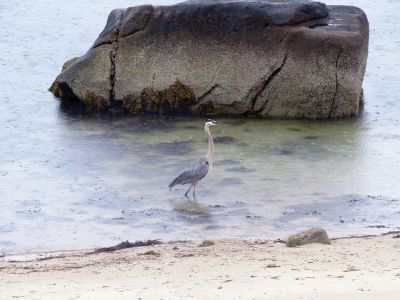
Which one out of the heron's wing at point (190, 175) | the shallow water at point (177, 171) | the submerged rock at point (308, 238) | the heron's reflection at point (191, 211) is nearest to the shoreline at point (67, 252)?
the shallow water at point (177, 171)

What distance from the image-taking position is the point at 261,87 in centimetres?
1695

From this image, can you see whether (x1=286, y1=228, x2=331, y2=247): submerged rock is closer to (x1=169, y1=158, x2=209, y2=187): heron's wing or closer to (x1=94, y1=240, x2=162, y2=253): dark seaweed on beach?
(x1=94, y1=240, x2=162, y2=253): dark seaweed on beach

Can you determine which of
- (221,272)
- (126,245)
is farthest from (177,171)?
(221,272)

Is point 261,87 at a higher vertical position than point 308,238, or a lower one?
higher

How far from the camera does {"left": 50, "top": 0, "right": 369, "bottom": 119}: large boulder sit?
16.8 metres

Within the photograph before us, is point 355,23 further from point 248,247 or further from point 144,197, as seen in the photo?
point 248,247

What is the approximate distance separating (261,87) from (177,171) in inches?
124

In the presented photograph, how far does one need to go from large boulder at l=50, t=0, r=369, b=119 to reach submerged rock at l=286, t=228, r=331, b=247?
643 centimetres

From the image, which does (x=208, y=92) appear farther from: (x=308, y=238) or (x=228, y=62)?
(x=308, y=238)

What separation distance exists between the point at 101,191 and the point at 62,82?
15.7ft

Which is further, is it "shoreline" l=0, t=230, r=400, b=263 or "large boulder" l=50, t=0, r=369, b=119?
"large boulder" l=50, t=0, r=369, b=119

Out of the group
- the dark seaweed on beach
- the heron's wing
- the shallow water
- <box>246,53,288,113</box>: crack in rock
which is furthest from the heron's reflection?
<box>246,53,288,113</box>: crack in rock

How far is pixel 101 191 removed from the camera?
13.5 m

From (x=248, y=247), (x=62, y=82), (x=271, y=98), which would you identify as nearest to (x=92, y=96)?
(x=62, y=82)
